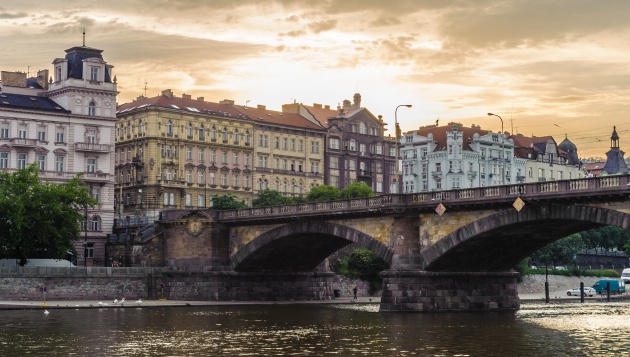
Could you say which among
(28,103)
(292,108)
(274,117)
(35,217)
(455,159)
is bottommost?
(35,217)

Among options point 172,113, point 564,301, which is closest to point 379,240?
point 564,301

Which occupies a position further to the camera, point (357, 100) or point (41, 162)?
point (357, 100)

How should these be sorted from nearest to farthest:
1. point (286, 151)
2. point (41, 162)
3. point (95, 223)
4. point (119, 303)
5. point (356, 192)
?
point (119, 303), point (41, 162), point (95, 223), point (356, 192), point (286, 151)

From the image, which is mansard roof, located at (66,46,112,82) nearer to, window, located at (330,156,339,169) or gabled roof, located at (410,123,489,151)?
window, located at (330,156,339,169)

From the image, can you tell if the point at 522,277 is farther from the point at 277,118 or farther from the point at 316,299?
the point at 277,118

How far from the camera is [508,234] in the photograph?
83.4 metres

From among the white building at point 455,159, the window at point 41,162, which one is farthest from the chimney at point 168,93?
the white building at point 455,159

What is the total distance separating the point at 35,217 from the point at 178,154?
47706mm

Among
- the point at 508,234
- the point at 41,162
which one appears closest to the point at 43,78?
the point at 41,162

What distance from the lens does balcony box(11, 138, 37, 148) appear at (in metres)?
123

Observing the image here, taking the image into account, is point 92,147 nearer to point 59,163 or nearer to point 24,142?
point 59,163

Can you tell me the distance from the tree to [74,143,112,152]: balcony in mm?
18209

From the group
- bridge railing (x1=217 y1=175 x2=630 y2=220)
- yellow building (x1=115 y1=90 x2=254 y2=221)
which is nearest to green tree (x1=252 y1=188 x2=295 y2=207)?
yellow building (x1=115 y1=90 x2=254 y2=221)

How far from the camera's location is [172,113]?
15038cm
